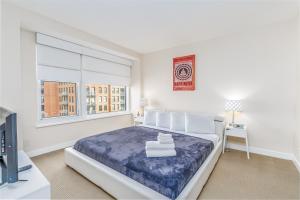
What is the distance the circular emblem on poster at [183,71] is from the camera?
3.96m

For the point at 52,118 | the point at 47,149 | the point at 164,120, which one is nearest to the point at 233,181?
the point at 164,120

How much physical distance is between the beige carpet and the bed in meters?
0.13

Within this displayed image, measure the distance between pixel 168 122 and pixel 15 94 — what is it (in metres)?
2.92

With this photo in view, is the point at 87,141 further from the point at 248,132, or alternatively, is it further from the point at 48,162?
the point at 248,132

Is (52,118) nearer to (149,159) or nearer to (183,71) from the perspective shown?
(149,159)

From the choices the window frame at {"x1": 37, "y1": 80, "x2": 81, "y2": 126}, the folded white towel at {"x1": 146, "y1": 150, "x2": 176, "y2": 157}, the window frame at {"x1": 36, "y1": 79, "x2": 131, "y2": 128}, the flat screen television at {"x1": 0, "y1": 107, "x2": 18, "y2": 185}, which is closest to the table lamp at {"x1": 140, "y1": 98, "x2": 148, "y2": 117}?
the window frame at {"x1": 36, "y1": 79, "x2": 131, "y2": 128}

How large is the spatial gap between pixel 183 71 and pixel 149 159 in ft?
9.49

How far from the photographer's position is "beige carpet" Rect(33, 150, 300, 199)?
1.83 metres

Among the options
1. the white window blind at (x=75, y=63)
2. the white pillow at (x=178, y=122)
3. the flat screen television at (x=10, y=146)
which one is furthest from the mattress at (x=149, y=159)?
the white window blind at (x=75, y=63)

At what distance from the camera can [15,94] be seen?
2422mm

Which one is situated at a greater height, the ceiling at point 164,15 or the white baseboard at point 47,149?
the ceiling at point 164,15

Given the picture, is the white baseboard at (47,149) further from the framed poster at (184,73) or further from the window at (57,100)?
the framed poster at (184,73)

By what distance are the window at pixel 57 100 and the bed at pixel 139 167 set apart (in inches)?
55.1

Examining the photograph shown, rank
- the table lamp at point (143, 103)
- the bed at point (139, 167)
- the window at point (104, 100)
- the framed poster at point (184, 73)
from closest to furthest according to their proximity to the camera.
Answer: the bed at point (139, 167), the framed poster at point (184, 73), the window at point (104, 100), the table lamp at point (143, 103)
